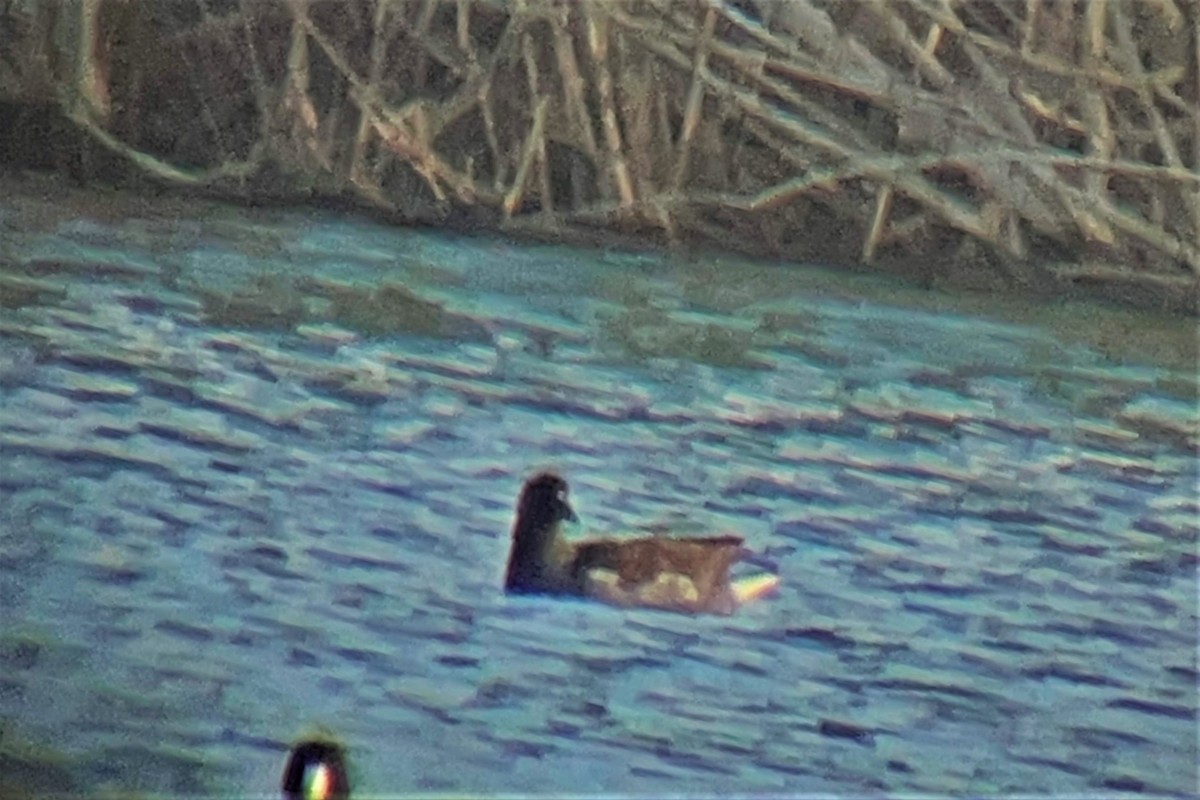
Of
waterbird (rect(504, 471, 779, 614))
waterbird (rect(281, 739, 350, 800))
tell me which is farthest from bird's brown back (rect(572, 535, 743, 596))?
waterbird (rect(281, 739, 350, 800))

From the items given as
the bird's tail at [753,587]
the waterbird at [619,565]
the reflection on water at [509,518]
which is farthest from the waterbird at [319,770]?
the bird's tail at [753,587]

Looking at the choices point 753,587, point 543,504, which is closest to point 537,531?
point 543,504

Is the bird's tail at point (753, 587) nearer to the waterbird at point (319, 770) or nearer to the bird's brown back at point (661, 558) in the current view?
the bird's brown back at point (661, 558)

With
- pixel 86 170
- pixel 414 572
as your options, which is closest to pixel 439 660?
pixel 414 572

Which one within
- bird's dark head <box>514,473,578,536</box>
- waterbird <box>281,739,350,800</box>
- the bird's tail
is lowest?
waterbird <box>281,739,350,800</box>

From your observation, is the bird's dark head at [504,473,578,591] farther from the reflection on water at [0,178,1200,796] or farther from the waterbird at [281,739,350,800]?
the waterbird at [281,739,350,800]
